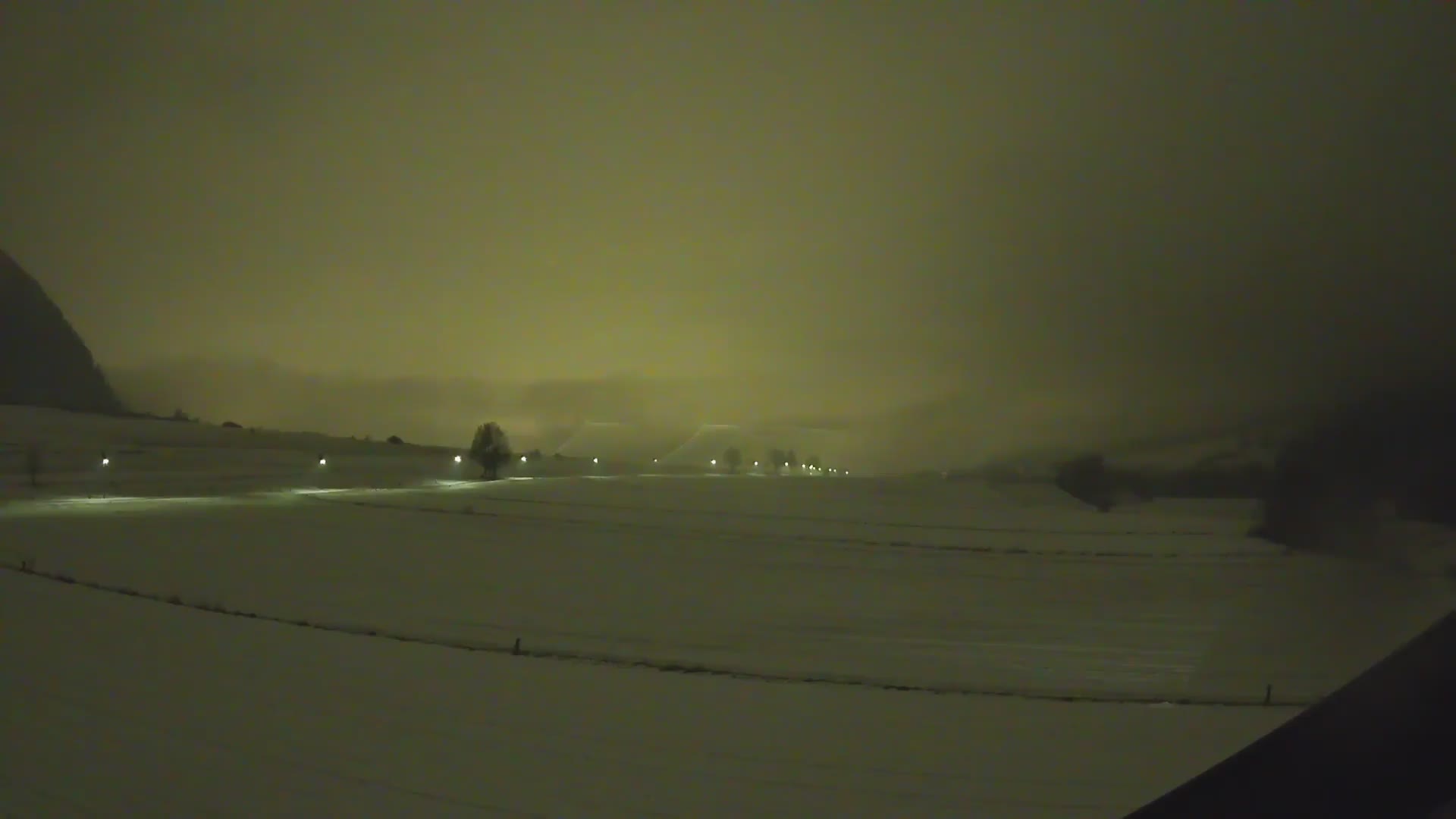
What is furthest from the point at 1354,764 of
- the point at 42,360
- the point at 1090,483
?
the point at 42,360

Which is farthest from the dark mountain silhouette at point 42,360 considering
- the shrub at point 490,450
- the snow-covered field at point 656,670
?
the snow-covered field at point 656,670

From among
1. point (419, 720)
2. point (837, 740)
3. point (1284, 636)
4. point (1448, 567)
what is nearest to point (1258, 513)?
point (1284, 636)

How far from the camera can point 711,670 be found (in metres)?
7.99

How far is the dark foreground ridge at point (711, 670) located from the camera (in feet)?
23.0

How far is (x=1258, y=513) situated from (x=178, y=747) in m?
7.34

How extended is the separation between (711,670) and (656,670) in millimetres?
501

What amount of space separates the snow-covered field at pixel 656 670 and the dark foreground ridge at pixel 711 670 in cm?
6

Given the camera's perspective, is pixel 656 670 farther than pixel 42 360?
No

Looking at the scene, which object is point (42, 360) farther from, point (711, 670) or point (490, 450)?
point (711, 670)

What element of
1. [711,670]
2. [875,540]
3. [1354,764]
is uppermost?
[1354,764]

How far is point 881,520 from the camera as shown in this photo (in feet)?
76.7

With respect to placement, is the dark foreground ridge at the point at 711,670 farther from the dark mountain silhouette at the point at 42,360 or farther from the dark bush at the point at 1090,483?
the dark mountain silhouette at the point at 42,360

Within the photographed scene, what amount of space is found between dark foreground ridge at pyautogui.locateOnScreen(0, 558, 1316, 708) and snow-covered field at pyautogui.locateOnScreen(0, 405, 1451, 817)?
0.06 meters

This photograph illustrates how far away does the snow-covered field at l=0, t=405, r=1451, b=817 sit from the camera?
5.01m
